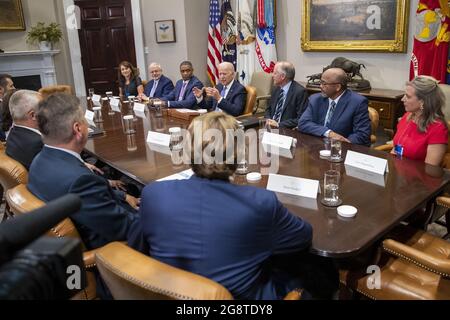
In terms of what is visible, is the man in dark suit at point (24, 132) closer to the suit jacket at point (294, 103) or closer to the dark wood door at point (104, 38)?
the suit jacket at point (294, 103)

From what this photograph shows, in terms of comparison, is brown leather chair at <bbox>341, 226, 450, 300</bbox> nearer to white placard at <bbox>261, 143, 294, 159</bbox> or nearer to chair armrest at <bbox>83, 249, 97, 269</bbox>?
white placard at <bbox>261, 143, 294, 159</bbox>

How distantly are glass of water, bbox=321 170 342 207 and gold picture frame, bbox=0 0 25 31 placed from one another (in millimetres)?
6587

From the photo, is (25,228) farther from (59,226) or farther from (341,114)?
(341,114)

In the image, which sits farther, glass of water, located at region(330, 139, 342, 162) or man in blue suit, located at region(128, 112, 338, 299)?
glass of water, located at region(330, 139, 342, 162)

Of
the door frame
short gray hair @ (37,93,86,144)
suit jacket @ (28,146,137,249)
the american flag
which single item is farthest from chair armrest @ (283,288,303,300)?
the door frame

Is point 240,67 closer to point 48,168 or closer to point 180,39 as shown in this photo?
point 180,39

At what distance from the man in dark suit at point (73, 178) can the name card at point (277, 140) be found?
1.11 m

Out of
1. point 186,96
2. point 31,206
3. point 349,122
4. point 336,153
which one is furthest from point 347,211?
point 186,96

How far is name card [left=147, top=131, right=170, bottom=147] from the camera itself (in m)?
2.62

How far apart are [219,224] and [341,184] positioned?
889 mm

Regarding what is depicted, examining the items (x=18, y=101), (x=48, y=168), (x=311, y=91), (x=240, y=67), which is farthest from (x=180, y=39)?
(x=48, y=168)

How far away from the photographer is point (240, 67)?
5859mm

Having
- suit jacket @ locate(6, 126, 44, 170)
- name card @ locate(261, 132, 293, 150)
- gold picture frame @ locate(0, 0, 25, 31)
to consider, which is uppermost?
gold picture frame @ locate(0, 0, 25, 31)

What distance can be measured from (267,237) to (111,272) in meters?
0.47
